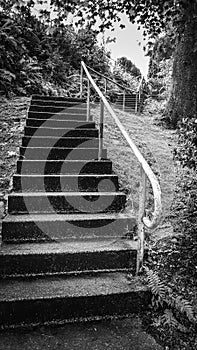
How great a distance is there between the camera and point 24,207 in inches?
139

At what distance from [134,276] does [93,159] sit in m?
1.82

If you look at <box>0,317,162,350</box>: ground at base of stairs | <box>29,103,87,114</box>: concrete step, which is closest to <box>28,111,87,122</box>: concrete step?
<box>29,103,87,114</box>: concrete step

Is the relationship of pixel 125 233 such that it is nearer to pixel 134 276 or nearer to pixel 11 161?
pixel 134 276

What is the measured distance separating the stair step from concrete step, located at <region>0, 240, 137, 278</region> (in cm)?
150

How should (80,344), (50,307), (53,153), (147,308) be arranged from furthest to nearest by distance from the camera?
(53,153) → (147,308) → (50,307) → (80,344)

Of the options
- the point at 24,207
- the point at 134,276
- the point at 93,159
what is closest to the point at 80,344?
the point at 134,276

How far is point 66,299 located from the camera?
2.64 metres

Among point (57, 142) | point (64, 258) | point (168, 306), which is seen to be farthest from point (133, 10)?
point (168, 306)

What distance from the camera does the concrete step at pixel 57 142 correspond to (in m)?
4.50

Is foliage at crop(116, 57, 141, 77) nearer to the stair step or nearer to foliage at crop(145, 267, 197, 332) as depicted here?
the stair step

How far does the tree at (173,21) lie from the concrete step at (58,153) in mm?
2780

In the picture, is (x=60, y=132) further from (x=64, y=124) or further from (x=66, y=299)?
(x=66, y=299)

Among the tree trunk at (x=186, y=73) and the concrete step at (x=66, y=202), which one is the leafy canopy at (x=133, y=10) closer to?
the tree trunk at (x=186, y=73)

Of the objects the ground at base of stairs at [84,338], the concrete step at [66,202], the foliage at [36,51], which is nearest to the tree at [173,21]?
the foliage at [36,51]
